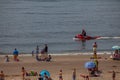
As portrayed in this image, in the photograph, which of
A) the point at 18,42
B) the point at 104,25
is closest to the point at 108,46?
the point at 18,42

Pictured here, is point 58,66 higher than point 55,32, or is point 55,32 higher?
point 55,32

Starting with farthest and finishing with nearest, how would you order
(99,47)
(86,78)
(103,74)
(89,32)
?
(89,32)
(99,47)
(103,74)
(86,78)

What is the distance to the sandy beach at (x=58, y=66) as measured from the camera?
1445 inches

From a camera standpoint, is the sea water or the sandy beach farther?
the sea water

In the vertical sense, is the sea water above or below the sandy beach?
above

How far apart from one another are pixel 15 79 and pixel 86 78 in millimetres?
5396

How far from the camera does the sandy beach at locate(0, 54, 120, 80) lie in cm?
3669

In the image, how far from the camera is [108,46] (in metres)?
55.8

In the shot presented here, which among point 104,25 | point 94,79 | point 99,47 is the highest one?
point 104,25

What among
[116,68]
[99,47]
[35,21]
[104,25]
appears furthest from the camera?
[35,21]

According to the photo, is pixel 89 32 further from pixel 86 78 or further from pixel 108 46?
pixel 86 78

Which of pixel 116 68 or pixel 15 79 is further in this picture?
pixel 116 68

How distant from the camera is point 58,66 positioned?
40.0 m

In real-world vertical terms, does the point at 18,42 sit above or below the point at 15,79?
above
